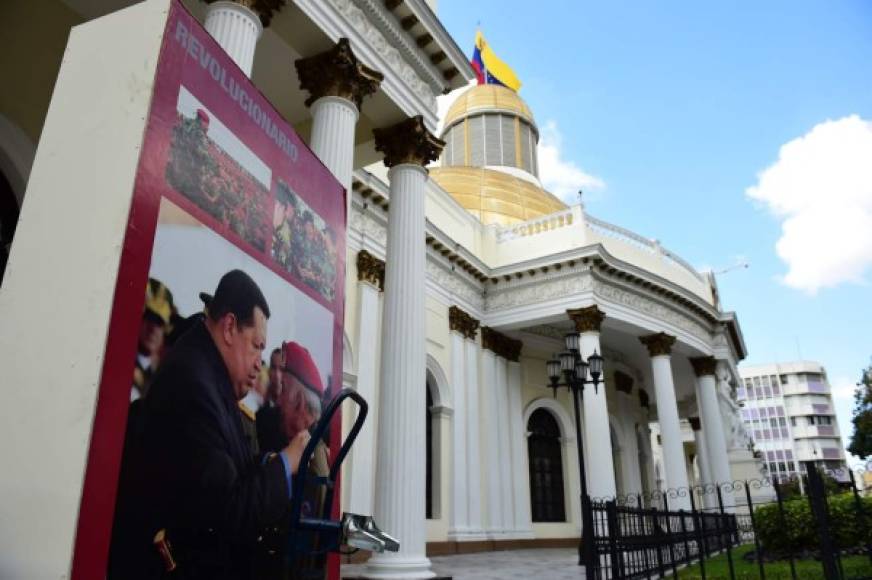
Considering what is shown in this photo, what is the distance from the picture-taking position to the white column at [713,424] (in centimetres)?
→ 1770

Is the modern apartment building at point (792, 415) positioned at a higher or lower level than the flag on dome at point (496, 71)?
lower

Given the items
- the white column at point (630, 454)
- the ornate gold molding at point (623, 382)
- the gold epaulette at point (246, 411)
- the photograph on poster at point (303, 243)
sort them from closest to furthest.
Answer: the gold epaulette at point (246, 411) → the photograph on poster at point (303, 243) → the white column at point (630, 454) → the ornate gold molding at point (623, 382)

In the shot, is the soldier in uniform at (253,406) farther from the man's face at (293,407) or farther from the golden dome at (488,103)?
the golden dome at (488,103)

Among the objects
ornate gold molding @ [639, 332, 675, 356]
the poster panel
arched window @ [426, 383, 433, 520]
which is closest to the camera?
the poster panel

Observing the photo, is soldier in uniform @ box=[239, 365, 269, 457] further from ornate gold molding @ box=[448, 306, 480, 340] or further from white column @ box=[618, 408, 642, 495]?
white column @ box=[618, 408, 642, 495]

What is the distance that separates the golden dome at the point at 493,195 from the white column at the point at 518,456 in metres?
5.07

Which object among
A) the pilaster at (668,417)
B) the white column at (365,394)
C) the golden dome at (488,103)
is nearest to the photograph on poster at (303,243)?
the white column at (365,394)

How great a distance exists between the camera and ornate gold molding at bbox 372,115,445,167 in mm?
7430

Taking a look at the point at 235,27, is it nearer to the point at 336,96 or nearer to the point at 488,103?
the point at 336,96

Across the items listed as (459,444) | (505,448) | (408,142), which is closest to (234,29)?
(408,142)

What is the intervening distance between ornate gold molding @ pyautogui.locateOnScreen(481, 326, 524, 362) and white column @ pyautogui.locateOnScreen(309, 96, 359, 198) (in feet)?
33.9

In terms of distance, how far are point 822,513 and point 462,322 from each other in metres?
10.6

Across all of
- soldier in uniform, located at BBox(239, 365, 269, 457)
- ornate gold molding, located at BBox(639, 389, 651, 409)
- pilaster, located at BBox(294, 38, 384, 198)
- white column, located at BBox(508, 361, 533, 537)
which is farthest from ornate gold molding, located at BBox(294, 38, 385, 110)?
ornate gold molding, located at BBox(639, 389, 651, 409)

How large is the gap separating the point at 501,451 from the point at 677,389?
41.0 feet
